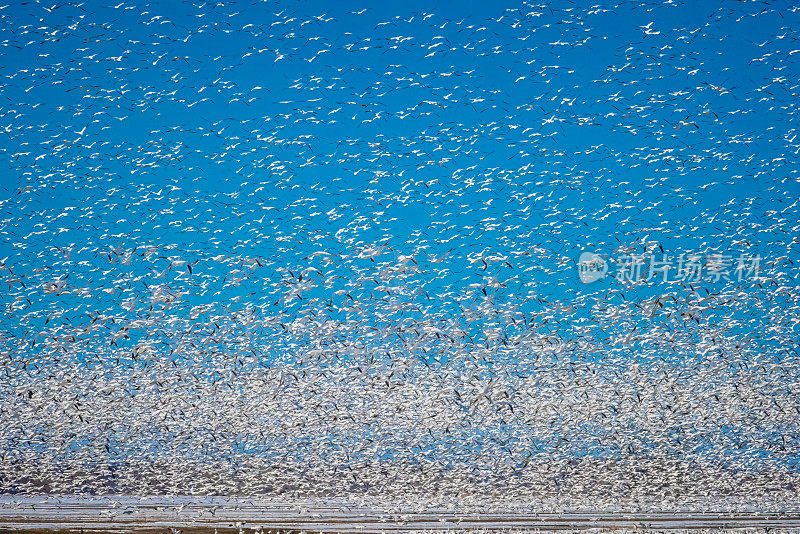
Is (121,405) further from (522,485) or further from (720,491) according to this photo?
(720,491)

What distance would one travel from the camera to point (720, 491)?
14.6 feet

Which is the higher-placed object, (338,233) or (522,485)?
(338,233)

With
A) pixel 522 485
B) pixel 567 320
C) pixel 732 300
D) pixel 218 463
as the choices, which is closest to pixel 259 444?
pixel 218 463

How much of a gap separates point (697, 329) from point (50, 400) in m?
4.80

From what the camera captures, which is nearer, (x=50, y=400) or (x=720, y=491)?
(x=50, y=400)

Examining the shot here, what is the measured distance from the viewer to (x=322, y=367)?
4.17 m

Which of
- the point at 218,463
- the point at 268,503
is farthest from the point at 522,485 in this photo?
the point at 218,463

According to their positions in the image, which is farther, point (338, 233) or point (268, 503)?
point (268, 503)

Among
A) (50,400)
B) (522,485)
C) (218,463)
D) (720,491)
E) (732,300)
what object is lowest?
(720,491)

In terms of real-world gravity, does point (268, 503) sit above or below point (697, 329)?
below

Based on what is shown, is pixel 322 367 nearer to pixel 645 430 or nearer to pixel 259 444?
pixel 259 444

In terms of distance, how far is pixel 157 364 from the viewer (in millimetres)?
4121

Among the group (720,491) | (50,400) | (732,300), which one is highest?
(50,400)

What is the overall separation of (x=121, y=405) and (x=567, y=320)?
3.34 metres
